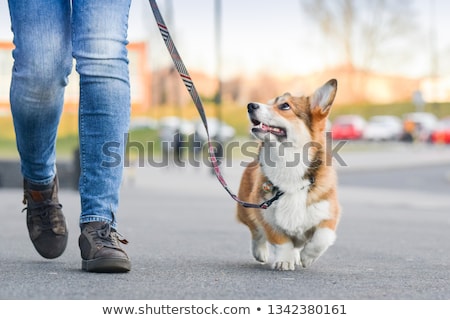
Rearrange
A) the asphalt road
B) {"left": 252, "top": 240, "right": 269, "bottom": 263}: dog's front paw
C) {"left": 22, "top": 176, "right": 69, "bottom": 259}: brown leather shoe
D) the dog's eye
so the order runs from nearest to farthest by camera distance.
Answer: the asphalt road, {"left": 22, "top": 176, "right": 69, "bottom": 259}: brown leather shoe, the dog's eye, {"left": 252, "top": 240, "right": 269, "bottom": 263}: dog's front paw

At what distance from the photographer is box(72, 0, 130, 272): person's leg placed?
4043 millimetres

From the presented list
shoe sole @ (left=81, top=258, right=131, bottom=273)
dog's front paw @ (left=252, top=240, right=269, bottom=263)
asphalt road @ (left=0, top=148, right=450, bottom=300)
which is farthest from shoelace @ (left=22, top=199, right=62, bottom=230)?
dog's front paw @ (left=252, top=240, right=269, bottom=263)

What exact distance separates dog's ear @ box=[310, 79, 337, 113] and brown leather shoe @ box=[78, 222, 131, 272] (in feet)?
4.46

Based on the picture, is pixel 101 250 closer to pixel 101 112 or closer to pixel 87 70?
pixel 101 112

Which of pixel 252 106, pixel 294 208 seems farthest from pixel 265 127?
pixel 294 208

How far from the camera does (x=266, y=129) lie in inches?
194

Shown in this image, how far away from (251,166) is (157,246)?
1111 millimetres

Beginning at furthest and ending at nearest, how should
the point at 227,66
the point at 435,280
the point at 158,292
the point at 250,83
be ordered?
the point at 250,83
the point at 227,66
the point at 435,280
the point at 158,292

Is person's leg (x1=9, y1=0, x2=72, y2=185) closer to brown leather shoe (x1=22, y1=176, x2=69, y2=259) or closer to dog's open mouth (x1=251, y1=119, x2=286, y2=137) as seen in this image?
brown leather shoe (x1=22, y1=176, x2=69, y2=259)

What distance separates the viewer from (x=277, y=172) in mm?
4871

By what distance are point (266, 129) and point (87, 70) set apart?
3.86 ft

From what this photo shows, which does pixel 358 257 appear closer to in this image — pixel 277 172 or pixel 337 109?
pixel 277 172

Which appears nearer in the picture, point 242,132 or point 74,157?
point 74,157

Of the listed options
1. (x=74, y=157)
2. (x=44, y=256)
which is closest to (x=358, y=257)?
(x=44, y=256)
